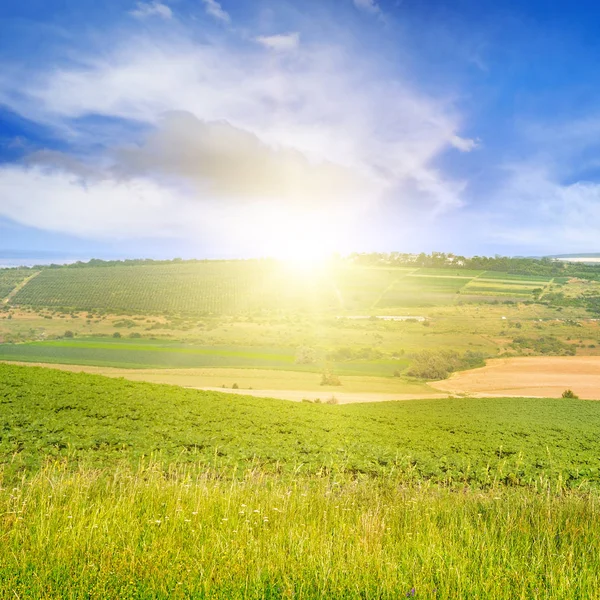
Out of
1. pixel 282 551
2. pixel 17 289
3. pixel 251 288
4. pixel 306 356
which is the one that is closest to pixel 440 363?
pixel 306 356

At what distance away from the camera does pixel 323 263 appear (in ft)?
185

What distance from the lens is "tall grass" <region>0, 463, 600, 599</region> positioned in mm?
3074

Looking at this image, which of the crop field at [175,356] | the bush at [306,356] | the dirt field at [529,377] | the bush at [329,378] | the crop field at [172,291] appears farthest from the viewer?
the crop field at [172,291]

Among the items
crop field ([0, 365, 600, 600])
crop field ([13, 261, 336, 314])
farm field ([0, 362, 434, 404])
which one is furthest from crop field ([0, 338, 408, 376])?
crop field ([0, 365, 600, 600])

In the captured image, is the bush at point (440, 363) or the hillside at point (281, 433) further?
the bush at point (440, 363)

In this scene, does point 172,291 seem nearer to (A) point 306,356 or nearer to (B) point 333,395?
(A) point 306,356

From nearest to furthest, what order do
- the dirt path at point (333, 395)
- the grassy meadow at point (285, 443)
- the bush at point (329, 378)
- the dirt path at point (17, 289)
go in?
the grassy meadow at point (285, 443), the dirt path at point (333, 395), the bush at point (329, 378), the dirt path at point (17, 289)

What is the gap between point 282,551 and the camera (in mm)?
3564

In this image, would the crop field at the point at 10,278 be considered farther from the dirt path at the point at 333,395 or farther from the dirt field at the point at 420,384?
the dirt path at the point at 333,395

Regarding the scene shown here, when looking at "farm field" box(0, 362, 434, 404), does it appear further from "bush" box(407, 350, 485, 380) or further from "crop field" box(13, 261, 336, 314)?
"crop field" box(13, 261, 336, 314)

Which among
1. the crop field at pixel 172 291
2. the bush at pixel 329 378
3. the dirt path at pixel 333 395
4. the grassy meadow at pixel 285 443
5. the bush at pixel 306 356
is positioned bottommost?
the dirt path at pixel 333 395

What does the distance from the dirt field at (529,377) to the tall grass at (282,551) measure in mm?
43661

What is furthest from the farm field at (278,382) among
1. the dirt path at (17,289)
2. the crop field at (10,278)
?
the crop field at (10,278)

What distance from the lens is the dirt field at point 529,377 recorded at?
4466cm
